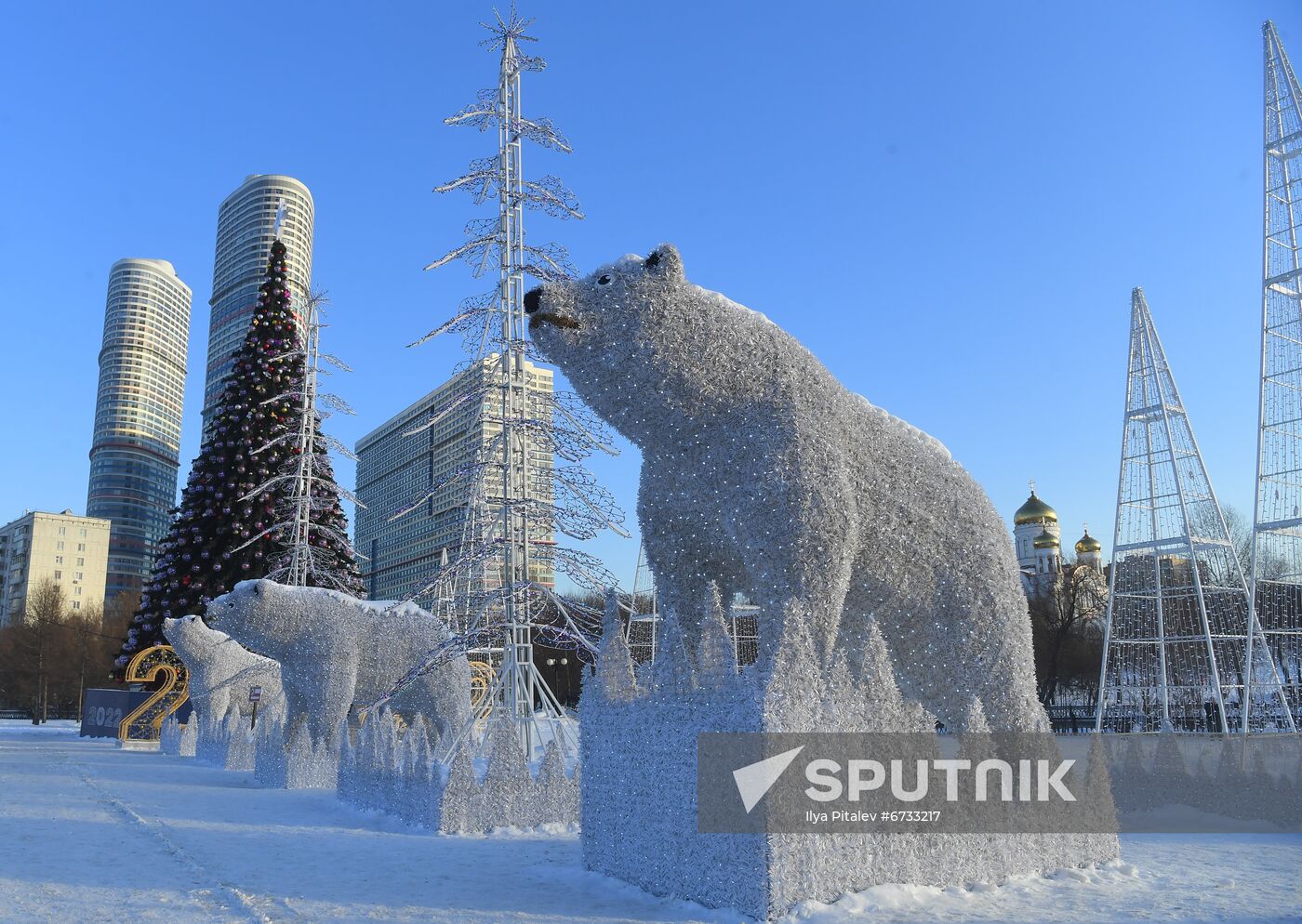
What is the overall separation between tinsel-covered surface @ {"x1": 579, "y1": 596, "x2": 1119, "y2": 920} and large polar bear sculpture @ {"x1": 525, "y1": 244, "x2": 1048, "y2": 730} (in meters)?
0.22

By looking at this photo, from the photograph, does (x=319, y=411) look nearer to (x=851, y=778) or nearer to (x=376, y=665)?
(x=376, y=665)

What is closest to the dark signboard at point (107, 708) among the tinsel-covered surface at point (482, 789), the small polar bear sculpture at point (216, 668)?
the small polar bear sculpture at point (216, 668)

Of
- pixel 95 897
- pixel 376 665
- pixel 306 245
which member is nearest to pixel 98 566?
pixel 306 245

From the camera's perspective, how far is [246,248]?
62500 mm

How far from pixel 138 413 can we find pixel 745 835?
319 ft

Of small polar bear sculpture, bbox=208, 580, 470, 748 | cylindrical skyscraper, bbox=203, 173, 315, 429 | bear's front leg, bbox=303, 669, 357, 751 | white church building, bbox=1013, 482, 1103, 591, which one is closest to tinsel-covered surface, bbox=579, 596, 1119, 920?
small polar bear sculpture, bbox=208, 580, 470, 748

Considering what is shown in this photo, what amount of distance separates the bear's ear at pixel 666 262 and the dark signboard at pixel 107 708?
22.0 metres

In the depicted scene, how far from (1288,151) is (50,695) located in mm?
51797

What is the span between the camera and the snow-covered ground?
4887 millimetres

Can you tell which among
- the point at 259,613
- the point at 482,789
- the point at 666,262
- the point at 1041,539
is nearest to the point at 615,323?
the point at 666,262

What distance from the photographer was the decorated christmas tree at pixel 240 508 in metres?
19.3

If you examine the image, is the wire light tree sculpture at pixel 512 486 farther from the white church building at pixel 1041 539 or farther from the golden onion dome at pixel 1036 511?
the golden onion dome at pixel 1036 511

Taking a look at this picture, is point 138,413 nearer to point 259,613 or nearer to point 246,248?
A: point 246,248

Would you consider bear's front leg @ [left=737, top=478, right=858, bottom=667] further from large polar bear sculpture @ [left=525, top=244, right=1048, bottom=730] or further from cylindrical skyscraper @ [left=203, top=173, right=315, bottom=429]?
cylindrical skyscraper @ [left=203, top=173, right=315, bottom=429]
